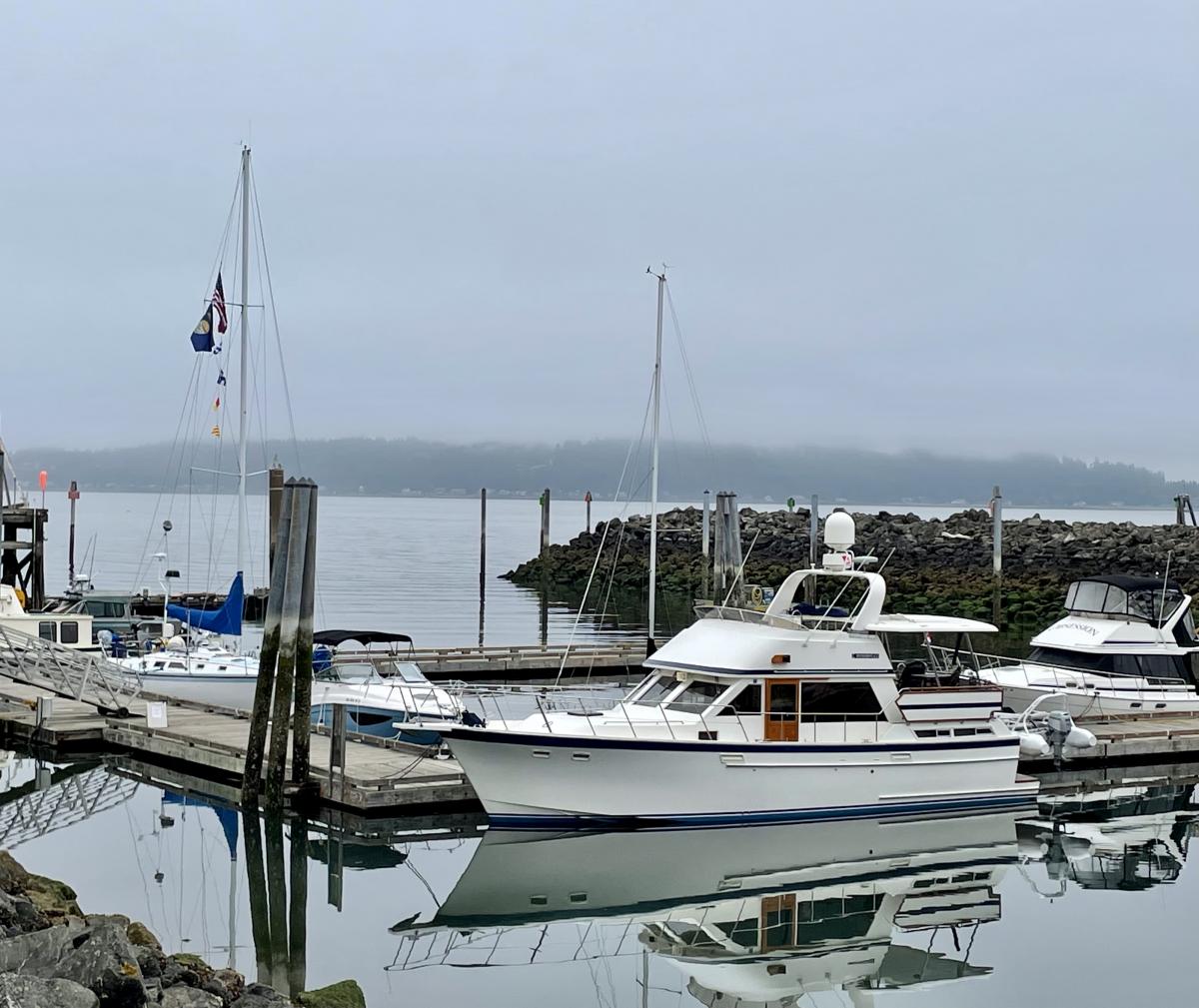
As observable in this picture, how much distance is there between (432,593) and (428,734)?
4531cm

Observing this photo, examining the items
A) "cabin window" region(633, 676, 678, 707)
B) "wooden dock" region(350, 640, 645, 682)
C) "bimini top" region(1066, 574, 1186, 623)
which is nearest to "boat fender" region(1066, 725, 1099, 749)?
"bimini top" region(1066, 574, 1186, 623)

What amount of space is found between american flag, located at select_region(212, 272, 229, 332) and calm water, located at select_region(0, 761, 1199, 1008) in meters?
11.8

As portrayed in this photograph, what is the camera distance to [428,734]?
22.9 m

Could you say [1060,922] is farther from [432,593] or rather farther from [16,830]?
[432,593]

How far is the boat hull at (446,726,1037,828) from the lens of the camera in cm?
1759

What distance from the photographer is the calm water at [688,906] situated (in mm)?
13945

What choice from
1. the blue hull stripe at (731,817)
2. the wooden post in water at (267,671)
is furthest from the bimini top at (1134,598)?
the wooden post in water at (267,671)

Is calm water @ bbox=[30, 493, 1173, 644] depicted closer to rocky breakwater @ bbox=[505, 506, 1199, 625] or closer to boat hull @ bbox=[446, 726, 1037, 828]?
rocky breakwater @ bbox=[505, 506, 1199, 625]

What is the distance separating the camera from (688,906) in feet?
52.7

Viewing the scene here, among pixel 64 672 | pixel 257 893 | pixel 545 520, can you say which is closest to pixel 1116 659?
pixel 257 893

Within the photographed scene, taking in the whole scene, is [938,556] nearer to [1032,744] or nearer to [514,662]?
[514,662]

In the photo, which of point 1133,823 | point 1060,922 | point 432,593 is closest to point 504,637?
point 432,593

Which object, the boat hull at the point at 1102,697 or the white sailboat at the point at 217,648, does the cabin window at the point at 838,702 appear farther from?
the white sailboat at the point at 217,648

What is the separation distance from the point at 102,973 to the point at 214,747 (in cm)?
1172
